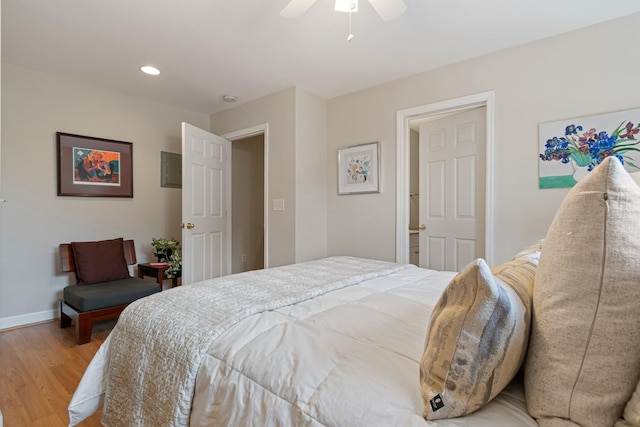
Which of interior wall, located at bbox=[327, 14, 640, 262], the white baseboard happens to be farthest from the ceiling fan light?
the white baseboard

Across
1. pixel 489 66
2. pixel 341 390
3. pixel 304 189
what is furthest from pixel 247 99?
pixel 341 390

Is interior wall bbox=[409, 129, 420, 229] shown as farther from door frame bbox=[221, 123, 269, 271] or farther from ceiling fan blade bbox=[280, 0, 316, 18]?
ceiling fan blade bbox=[280, 0, 316, 18]

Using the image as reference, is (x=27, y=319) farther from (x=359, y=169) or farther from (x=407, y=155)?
(x=407, y=155)

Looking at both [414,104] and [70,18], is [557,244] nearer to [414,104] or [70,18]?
[414,104]

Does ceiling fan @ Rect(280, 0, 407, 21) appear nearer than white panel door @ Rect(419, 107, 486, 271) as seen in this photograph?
Yes

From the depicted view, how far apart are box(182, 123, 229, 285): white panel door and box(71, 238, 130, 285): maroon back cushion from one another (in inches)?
24.8

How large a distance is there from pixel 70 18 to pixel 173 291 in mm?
2197

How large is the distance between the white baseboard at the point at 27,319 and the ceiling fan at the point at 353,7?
11.7 feet

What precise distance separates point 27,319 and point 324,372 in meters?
3.65

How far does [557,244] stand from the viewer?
0.63 meters

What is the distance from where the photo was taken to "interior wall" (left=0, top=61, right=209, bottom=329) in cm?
292

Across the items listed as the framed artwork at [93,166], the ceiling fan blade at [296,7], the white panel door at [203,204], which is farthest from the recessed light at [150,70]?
the ceiling fan blade at [296,7]

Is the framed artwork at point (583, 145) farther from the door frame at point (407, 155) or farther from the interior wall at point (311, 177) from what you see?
the interior wall at point (311, 177)

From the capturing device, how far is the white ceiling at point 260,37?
2098mm
